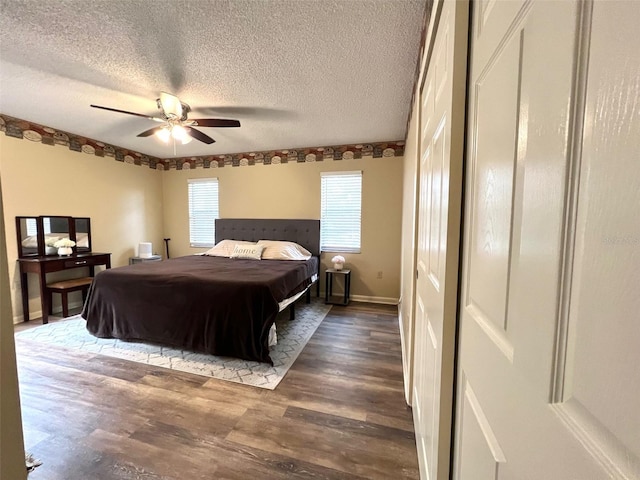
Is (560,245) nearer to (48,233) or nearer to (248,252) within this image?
(248,252)

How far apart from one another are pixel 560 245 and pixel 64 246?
16.2ft

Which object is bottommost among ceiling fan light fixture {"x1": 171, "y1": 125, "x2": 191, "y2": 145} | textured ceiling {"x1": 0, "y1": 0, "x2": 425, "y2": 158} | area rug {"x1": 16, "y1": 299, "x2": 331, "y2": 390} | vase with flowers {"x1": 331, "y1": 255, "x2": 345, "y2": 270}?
area rug {"x1": 16, "y1": 299, "x2": 331, "y2": 390}

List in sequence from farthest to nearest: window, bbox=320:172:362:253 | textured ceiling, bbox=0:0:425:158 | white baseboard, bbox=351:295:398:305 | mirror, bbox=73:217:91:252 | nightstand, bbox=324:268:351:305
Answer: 1. window, bbox=320:172:362:253
2. white baseboard, bbox=351:295:398:305
3. nightstand, bbox=324:268:351:305
4. mirror, bbox=73:217:91:252
5. textured ceiling, bbox=0:0:425:158

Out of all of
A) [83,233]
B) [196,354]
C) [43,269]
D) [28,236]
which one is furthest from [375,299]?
[28,236]

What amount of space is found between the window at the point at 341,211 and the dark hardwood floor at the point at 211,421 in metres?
2.16

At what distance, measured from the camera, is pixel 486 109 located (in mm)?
667

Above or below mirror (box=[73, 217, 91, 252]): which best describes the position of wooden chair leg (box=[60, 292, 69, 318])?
below

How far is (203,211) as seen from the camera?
5.05 m

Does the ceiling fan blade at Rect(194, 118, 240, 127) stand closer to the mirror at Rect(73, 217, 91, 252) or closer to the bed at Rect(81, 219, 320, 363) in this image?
the bed at Rect(81, 219, 320, 363)

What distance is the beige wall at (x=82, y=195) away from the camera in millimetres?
3201

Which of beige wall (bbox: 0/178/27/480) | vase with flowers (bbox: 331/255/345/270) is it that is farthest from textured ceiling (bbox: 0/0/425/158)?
vase with flowers (bbox: 331/255/345/270)

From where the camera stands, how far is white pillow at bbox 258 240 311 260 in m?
3.91

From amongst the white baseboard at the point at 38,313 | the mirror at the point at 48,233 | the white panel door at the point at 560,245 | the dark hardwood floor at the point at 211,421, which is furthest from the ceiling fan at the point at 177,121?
the white baseboard at the point at 38,313

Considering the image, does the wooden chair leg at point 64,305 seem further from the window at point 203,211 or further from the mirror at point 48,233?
the window at point 203,211
